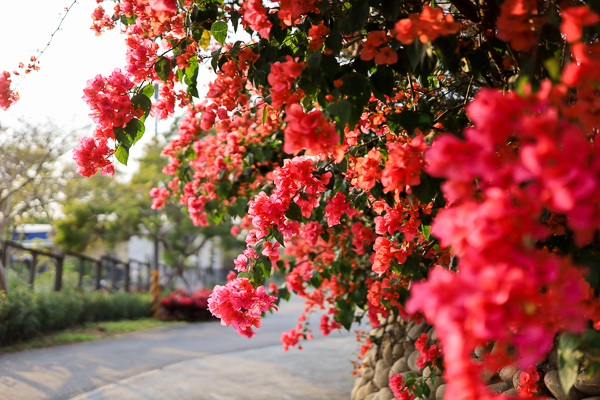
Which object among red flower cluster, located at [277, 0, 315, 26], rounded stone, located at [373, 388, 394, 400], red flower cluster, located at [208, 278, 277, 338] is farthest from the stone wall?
red flower cluster, located at [277, 0, 315, 26]

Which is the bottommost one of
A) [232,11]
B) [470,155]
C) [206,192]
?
[470,155]

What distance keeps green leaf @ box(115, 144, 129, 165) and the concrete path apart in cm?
283

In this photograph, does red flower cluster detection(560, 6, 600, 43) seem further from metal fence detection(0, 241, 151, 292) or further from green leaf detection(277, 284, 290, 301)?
metal fence detection(0, 241, 151, 292)

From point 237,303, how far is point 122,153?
2.38ft

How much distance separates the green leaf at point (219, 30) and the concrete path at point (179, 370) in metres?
3.13

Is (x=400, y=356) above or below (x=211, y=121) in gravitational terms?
below

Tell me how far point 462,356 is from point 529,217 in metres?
0.23

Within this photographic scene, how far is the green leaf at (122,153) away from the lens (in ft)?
5.53

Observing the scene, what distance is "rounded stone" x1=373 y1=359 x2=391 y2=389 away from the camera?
142 inches

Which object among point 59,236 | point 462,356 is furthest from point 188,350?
point 59,236

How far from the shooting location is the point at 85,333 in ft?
23.8

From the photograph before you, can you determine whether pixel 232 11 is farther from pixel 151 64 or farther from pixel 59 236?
pixel 59 236

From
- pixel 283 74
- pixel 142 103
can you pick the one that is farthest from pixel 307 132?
pixel 142 103

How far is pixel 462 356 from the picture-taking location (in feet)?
2.15
